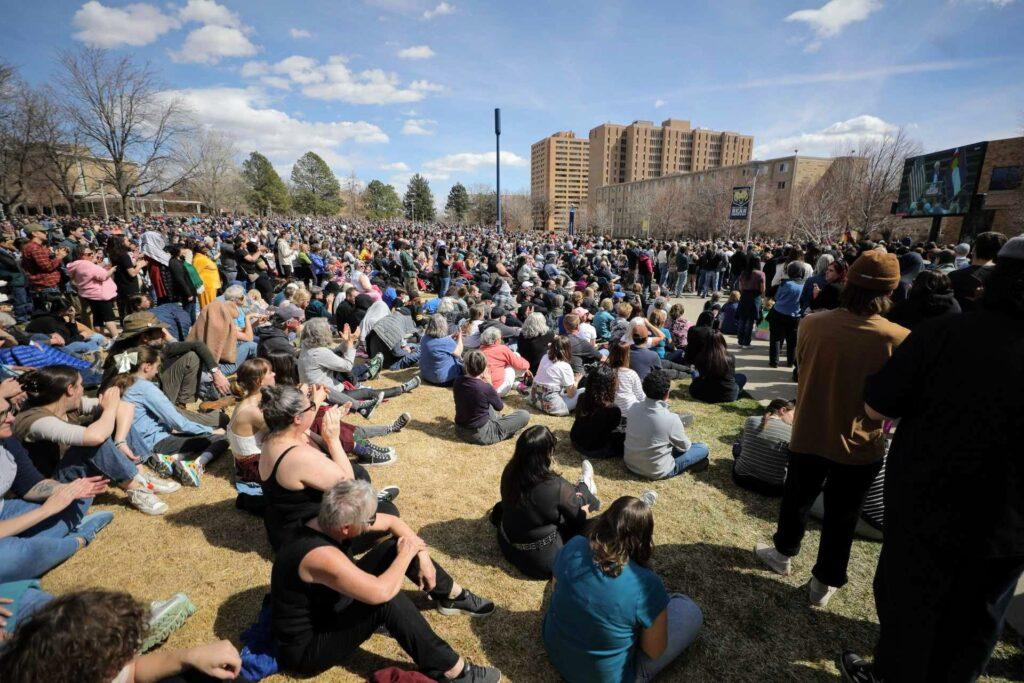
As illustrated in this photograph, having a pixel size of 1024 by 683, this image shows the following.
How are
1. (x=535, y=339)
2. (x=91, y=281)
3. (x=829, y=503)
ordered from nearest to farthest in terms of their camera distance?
(x=829, y=503) < (x=535, y=339) < (x=91, y=281)

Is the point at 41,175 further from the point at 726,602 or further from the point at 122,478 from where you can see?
the point at 726,602

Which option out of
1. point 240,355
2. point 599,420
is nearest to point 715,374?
point 599,420

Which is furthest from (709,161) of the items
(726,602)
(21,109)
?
(726,602)

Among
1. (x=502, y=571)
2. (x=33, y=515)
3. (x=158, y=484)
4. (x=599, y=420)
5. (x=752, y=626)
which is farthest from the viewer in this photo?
(x=599, y=420)

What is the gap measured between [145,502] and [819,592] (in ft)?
17.4

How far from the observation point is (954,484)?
164 cm

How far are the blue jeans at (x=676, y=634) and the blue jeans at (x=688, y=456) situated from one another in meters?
1.93

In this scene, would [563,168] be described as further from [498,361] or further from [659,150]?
[498,361]

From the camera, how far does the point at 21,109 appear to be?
90.7ft

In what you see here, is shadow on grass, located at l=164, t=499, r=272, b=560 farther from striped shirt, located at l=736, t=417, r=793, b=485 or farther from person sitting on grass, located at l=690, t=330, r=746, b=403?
person sitting on grass, located at l=690, t=330, r=746, b=403

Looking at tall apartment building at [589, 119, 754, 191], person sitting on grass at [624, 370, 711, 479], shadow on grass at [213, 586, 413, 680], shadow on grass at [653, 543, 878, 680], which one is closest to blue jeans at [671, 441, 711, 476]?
person sitting on grass at [624, 370, 711, 479]

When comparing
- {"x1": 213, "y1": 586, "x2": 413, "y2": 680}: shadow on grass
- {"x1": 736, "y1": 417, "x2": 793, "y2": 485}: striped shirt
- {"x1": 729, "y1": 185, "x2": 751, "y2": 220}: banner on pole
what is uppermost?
{"x1": 729, "y1": 185, "x2": 751, "y2": 220}: banner on pole

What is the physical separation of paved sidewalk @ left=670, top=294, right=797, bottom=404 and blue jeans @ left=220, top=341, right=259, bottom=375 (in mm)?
7781

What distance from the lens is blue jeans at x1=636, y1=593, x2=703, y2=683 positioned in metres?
2.29
